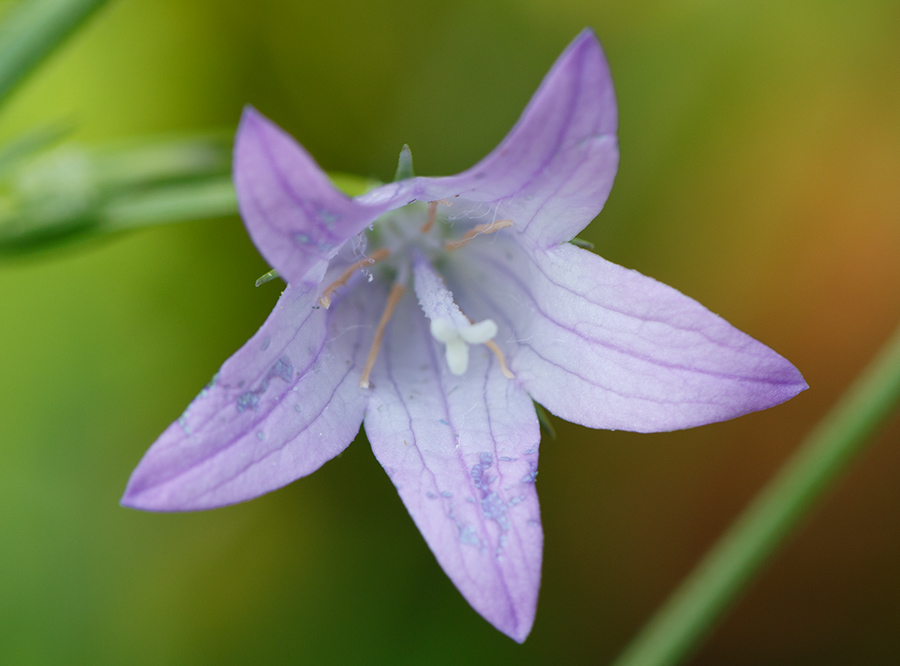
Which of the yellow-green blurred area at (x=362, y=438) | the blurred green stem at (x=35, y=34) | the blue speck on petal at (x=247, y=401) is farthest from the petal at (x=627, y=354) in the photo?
the yellow-green blurred area at (x=362, y=438)

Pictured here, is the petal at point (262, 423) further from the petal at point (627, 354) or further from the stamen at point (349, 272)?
the petal at point (627, 354)

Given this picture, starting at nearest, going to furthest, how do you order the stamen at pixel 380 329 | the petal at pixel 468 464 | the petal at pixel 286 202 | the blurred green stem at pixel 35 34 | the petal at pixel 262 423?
1. the petal at pixel 286 202
2. the petal at pixel 262 423
3. the petal at pixel 468 464
4. the blurred green stem at pixel 35 34
5. the stamen at pixel 380 329

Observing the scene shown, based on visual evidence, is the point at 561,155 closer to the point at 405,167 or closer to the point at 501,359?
the point at 405,167

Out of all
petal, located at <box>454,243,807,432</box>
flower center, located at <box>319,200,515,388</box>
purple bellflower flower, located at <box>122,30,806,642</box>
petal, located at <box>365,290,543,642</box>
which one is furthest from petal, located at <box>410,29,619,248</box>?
petal, located at <box>365,290,543,642</box>

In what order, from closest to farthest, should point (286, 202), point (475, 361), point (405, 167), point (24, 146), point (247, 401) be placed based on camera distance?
point (286, 202)
point (247, 401)
point (405, 167)
point (24, 146)
point (475, 361)

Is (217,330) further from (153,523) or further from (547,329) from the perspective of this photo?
(547,329)

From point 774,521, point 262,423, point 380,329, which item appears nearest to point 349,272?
point 380,329
